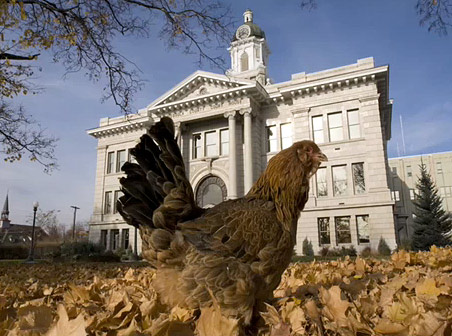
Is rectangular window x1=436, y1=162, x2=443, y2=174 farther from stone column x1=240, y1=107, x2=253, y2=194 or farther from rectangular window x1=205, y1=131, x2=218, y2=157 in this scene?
rectangular window x1=205, y1=131, x2=218, y2=157

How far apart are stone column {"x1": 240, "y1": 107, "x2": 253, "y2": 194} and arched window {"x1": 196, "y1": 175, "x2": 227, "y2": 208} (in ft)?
10.8

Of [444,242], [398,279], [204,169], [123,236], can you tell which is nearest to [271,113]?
[204,169]

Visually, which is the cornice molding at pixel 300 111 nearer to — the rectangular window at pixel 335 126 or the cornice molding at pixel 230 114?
the rectangular window at pixel 335 126

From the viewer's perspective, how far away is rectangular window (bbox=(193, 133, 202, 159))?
33.6m

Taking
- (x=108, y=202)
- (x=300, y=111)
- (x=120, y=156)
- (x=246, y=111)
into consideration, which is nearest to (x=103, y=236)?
(x=108, y=202)

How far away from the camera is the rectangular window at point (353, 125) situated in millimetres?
27391

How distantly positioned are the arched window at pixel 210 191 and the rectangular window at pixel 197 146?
3.04 metres

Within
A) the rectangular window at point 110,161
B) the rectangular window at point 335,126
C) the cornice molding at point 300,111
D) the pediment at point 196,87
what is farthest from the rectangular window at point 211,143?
the rectangular window at point 110,161

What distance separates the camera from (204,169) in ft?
105

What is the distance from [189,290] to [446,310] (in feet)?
5.25

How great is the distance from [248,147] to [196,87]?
980 cm

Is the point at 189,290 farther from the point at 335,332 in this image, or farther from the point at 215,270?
the point at 335,332

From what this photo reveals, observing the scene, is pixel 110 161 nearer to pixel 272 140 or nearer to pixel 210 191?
pixel 210 191

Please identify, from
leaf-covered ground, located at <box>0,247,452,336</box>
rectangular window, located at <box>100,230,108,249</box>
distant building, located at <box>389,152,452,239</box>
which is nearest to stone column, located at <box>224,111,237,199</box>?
rectangular window, located at <box>100,230,108,249</box>
